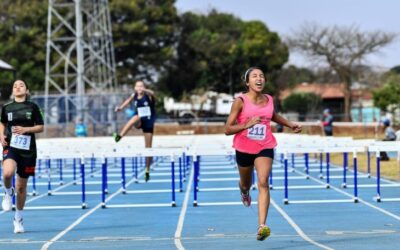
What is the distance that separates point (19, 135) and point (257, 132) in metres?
3.24

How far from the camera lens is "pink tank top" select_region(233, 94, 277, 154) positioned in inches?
369

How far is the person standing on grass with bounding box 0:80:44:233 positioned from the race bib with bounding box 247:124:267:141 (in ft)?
9.74

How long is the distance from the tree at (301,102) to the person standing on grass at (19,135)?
212 ft

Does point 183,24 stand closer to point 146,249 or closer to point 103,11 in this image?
point 103,11

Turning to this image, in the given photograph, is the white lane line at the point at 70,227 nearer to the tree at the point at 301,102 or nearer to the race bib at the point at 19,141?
the race bib at the point at 19,141

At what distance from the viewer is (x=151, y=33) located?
6938cm

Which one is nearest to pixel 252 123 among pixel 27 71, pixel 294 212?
pixel 294 212

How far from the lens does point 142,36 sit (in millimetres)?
68688

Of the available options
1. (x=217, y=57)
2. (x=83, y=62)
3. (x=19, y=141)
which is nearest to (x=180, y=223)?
(x=19, y=141)

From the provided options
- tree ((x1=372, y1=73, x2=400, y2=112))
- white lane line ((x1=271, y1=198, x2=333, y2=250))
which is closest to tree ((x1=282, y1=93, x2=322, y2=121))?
tree ((x1=372, y1=73, x2=400, y2=112))

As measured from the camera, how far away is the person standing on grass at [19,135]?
10930 millimetres

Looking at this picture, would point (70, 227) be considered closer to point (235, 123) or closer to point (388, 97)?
point (235, 123)

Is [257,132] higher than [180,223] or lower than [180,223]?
higher

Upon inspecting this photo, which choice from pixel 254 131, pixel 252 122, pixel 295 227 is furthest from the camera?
pixel 295 227
